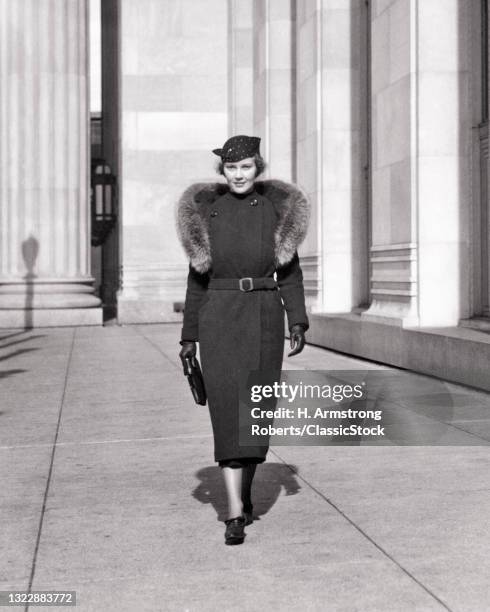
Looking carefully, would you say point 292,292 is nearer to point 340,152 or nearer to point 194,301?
point 194,301

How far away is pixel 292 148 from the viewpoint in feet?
72.1

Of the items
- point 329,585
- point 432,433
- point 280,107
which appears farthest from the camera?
point 280,107

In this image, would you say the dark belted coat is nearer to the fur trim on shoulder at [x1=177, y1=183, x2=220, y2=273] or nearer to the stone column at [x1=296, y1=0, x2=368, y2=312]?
the fur trim on shoulder at [x1=177, y1=183, x2=220, y2=273]

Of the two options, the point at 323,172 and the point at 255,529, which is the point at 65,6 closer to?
the point at 323,172

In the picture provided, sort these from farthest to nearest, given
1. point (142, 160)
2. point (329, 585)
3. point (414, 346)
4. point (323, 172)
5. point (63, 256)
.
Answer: point (142, 160), point (63, 256), point (323, 172), point (414, 346), point (329, 585)

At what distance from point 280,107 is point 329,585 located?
18.3 metres

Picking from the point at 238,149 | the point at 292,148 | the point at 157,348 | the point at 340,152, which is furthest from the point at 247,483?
the point at 292,148

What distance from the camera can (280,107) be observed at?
2189cm

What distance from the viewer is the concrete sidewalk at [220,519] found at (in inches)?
175

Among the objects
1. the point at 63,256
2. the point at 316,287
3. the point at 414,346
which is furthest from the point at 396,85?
the point at 63,256

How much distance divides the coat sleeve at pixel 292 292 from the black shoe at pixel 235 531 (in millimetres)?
1146

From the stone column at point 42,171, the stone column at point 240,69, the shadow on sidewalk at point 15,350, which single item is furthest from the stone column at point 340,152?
the stone column at point 240,69

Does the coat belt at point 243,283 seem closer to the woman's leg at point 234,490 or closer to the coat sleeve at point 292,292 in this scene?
the coat sleeve at point 292,292

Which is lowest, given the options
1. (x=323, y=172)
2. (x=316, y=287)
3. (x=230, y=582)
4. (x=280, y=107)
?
(x=230, y=582)
